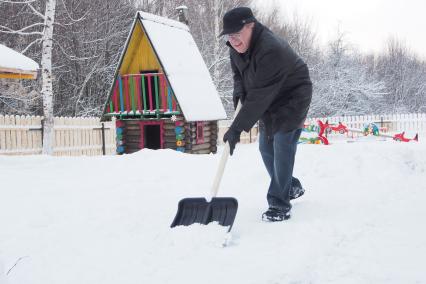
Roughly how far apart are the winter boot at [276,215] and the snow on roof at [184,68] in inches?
318

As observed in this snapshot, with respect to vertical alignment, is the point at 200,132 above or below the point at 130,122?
below

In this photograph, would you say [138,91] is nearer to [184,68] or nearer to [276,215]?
[184,68]

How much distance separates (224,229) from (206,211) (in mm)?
325

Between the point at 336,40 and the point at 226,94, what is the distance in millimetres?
10760

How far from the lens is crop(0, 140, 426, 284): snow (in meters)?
2.32

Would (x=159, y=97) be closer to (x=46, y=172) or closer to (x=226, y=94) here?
(x=46, y=172)

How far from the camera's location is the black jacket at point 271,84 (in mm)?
3191

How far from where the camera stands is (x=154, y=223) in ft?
10.9

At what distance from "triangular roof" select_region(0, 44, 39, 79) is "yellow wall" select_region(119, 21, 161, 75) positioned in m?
4.66

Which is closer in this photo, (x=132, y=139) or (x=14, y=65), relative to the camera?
(x=14, y=65)

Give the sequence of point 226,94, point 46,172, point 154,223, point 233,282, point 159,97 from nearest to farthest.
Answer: point 233,282 → point 154,223 → point 46,172 → point 159,97 → point 226,94

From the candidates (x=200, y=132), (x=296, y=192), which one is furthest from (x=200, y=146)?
(x=296, y=192)

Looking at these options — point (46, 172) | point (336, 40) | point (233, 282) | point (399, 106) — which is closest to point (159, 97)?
point (46, 172)

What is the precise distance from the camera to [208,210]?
3.24 metres
